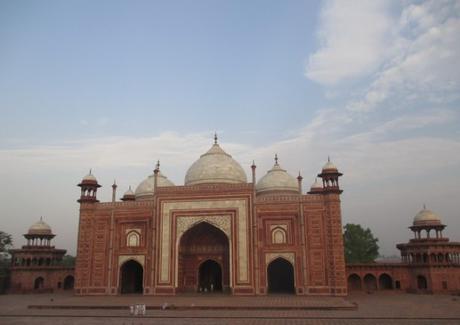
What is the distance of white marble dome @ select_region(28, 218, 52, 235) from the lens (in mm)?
28281

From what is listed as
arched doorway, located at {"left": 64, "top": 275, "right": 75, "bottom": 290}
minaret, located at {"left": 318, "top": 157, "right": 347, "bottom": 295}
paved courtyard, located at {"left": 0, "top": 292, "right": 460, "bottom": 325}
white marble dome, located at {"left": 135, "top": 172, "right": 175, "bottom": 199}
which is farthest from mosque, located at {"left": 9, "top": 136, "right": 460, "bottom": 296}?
paved courtyard, located at {"left": 0, "top": 292, "right": 460, "bottom": 325}

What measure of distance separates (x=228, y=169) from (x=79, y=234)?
29.0ft

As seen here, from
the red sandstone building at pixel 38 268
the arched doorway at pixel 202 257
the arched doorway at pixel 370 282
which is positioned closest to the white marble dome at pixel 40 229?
the red sandstone building at pixel 38 268

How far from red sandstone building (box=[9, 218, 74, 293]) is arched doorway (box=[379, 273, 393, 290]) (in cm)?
1892

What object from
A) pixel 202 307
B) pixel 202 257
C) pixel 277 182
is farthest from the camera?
pixel 277 182

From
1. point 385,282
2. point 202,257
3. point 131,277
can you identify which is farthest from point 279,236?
point 131,277

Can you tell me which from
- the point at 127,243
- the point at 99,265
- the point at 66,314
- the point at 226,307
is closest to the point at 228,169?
the point at 127,243

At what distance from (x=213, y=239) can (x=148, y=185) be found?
650 centimetres

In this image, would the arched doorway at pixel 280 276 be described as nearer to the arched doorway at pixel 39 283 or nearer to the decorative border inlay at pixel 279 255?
the decorative border inlay at pixel 279 255

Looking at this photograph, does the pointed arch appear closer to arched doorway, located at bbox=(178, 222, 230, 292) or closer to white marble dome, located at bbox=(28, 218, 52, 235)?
arched doorway, located at bbox=(178, 222, 230, 292)

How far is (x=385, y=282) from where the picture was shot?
81.8 feet

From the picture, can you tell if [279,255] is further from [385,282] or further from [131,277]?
[131,277]

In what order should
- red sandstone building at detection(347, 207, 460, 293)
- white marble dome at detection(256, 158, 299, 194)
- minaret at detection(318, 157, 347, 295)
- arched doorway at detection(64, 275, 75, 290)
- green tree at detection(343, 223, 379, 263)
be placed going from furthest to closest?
green tree at detection(343, 223, 379, 263), arched doorway at detection(64, 275, 75, 290), white marble dome at detection(256, 158, 299, 194), red sandstone building at detection(347, 207, 460, 293), minaret at detection(318, 157, 347, 295)

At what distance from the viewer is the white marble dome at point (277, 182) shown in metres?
25.4
